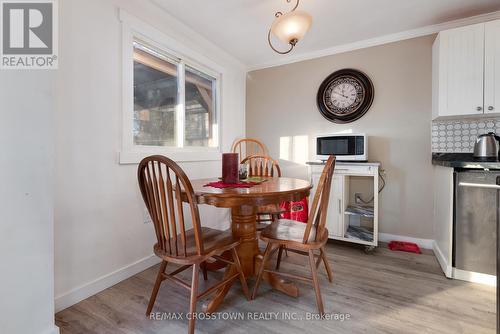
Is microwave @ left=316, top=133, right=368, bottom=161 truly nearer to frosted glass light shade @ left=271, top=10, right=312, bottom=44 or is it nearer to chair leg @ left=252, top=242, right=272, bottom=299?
frosted glass light shade @ left=271, top=10, right=312, bottom=44

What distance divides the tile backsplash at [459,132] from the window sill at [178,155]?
2.36 meters

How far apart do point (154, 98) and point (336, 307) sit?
222 cm

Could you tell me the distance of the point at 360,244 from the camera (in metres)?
2.52

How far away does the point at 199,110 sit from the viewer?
2.80 meters

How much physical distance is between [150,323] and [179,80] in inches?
82.6

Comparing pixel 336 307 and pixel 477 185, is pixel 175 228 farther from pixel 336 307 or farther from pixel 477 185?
pixel 477 185

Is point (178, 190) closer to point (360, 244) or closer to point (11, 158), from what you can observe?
point (11, 158)

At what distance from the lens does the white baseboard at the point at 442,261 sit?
1.86 meters

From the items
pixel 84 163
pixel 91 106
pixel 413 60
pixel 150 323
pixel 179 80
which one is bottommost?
pixel 150 323

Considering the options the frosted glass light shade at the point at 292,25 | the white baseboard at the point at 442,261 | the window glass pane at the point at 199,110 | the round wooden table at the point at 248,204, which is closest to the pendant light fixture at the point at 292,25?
the frosted glass light shade at the point at 292,25

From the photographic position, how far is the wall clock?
8.79ft

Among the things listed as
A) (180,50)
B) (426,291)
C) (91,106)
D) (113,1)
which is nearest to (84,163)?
(91,106)

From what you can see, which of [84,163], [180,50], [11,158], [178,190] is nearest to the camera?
[11,158]

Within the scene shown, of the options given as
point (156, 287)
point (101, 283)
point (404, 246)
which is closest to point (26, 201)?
point (156, 287)
